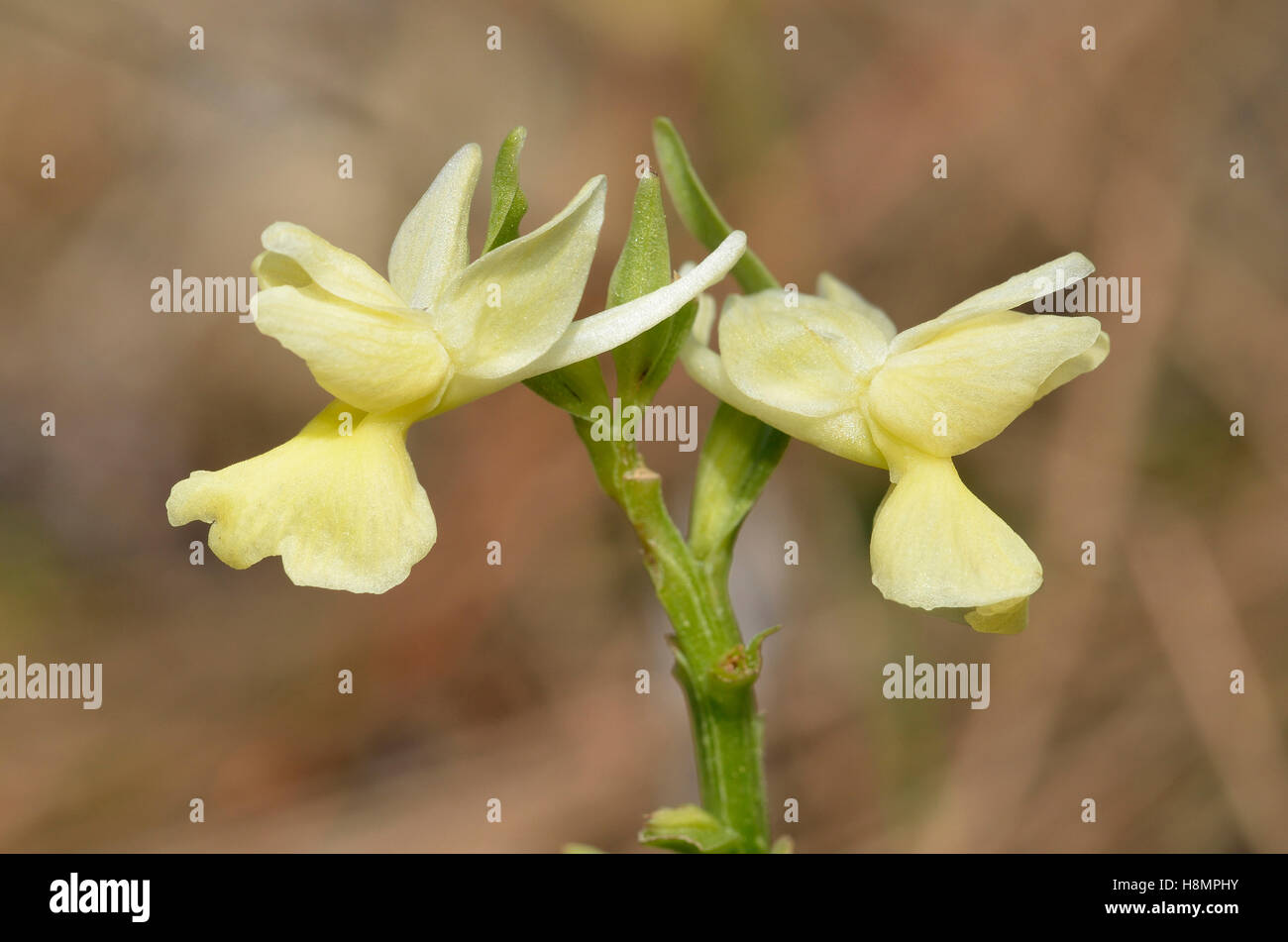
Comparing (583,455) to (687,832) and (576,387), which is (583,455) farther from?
(687,832)

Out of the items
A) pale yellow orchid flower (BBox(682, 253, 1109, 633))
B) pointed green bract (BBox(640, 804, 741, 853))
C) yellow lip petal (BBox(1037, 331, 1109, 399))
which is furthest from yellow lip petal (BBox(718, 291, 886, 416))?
pointed green bract (BBox(640, 804, 741, 853))

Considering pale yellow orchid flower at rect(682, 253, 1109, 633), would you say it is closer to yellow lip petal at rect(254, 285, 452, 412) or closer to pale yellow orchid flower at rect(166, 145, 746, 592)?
pale yellow orchid flower at rect(166, 145, 746, 592)

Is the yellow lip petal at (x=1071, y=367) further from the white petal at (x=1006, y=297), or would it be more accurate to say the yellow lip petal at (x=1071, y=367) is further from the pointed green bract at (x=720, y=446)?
the pointed green bract at (x=720, y=446)

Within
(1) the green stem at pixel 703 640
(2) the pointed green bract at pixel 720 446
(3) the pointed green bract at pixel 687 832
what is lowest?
(3) the pointed green bract at pixel 687 832

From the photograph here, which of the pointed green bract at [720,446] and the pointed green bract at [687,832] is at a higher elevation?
the pointed green bract at [720,446]

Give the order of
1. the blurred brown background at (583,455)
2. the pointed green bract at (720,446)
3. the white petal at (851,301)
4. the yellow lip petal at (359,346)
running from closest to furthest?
the yellow lip petal at (359,346), the pointed green bract at (720,446), the white petal at (851,301), the blurred brown background at (583,455)

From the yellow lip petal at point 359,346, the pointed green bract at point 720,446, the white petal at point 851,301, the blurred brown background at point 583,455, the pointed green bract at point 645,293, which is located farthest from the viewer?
the blurred brown background at point 583,455

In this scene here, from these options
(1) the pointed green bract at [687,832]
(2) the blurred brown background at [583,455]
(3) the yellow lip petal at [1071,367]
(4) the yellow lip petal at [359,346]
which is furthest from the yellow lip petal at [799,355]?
(2) the blurred brown background at [583,455]
